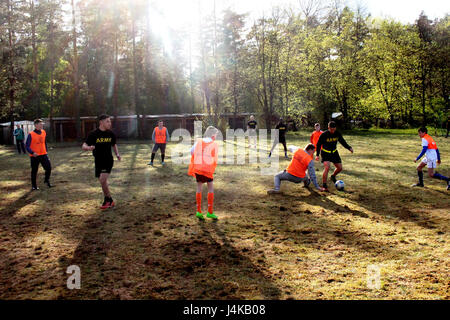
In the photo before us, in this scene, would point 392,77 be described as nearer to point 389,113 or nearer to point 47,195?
point 389,113

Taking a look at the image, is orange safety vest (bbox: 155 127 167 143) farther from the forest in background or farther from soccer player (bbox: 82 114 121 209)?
the forest in background

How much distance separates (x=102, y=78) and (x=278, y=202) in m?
41.3

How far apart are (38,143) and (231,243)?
26.3ft

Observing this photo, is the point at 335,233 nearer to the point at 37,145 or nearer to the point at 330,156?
the point at 330,156

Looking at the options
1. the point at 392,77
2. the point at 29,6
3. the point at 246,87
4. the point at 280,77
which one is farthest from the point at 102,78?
the point at 392,77

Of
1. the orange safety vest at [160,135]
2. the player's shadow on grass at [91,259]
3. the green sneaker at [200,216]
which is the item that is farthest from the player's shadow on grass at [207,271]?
the orange safety vest at [160,135]

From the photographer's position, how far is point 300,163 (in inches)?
387

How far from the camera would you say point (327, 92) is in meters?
43.4

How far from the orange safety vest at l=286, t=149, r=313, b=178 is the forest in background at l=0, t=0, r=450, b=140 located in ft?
78.3

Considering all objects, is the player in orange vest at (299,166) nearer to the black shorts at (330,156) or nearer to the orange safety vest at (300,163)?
the orange safety vest at (300,163)

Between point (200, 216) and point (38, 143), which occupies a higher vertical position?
point (38, 143)

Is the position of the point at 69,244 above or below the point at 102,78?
below

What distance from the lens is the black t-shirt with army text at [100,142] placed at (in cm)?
793

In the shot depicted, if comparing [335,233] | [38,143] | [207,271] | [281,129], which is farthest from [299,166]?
[38,143]
